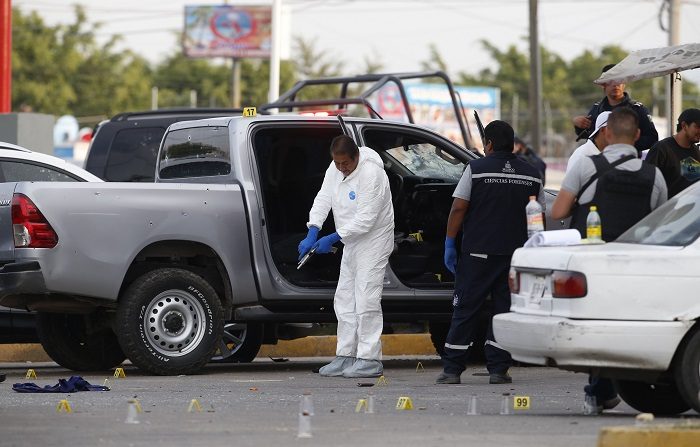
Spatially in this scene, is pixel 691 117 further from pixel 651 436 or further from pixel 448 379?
pixel 651 436

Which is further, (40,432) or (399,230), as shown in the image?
(399,230)

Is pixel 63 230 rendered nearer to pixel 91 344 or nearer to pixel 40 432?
pixel 91 344

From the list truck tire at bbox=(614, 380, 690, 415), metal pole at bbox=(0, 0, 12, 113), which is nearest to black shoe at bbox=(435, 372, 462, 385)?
truck tire at bbox=(614, 380, 690, 415)

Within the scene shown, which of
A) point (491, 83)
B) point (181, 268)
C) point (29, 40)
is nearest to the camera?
point (181, 268)

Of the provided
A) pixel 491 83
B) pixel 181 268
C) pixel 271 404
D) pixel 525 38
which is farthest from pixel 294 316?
pixel 491 83

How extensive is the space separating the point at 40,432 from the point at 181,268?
13.8 ft

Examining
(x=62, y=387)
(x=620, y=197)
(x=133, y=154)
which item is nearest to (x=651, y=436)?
(x=620, y=197)

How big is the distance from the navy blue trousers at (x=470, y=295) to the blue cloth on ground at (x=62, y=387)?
8.38 ft

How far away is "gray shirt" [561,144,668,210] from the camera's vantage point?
31.3 feet

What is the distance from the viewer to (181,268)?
1245 centimetres

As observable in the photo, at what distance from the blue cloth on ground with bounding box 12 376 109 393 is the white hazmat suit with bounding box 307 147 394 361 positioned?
84.6 inches

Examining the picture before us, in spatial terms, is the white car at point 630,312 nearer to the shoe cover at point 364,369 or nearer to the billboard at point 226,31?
the shoe cover at point 364,369

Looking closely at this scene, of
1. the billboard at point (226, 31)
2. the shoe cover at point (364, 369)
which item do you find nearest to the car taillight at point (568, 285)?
the shoe cover at point (364, 369)

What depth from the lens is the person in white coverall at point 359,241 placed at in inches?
475
